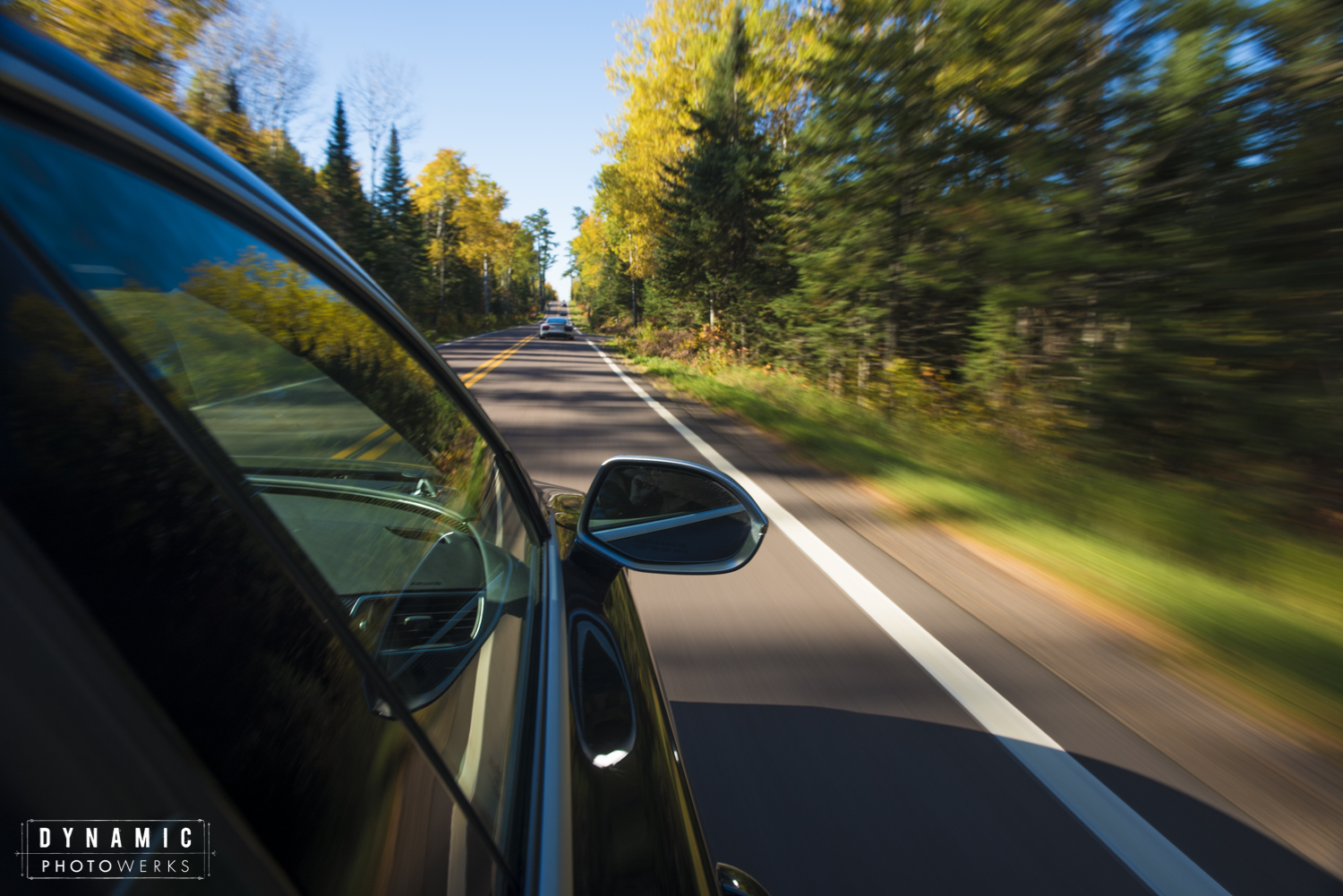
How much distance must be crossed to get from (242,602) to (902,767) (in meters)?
2.49

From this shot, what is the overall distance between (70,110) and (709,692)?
2915 millimetres

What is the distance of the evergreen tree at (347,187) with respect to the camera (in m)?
34.0

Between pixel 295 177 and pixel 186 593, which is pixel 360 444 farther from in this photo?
pixel 295 177

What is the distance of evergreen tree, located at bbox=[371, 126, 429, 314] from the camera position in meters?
40.0

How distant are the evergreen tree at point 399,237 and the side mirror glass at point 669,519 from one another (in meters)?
40.2

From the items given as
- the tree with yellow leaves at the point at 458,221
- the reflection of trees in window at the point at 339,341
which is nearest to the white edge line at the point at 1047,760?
the reflection of trees in window at the point at 339,341

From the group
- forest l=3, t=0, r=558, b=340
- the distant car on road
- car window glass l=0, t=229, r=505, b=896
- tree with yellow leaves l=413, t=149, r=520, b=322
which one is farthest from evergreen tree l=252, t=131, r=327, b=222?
tree with yellow leaves l=413, t=149, r=520, b=322

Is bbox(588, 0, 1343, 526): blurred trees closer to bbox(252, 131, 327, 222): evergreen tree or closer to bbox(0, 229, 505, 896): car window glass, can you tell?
bbox(0, 229, 505, 896): car window glass

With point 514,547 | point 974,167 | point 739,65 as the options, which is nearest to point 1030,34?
point 974,167

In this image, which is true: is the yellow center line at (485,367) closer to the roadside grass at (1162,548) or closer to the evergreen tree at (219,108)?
the evergreen tree at (219,108)

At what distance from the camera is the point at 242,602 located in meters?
0.65

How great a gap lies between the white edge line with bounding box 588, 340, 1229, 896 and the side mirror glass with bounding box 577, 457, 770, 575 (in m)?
1.48

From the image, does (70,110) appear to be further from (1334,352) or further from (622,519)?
(1334,352)

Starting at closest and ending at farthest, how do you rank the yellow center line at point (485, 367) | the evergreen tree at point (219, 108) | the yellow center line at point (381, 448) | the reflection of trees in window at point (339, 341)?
the reflection of trees in window at point (339, 341) → the yellow center line at point (381, 448) → the evergreen tree at point (219, 108) → the yellow center line at point (485, 367)
